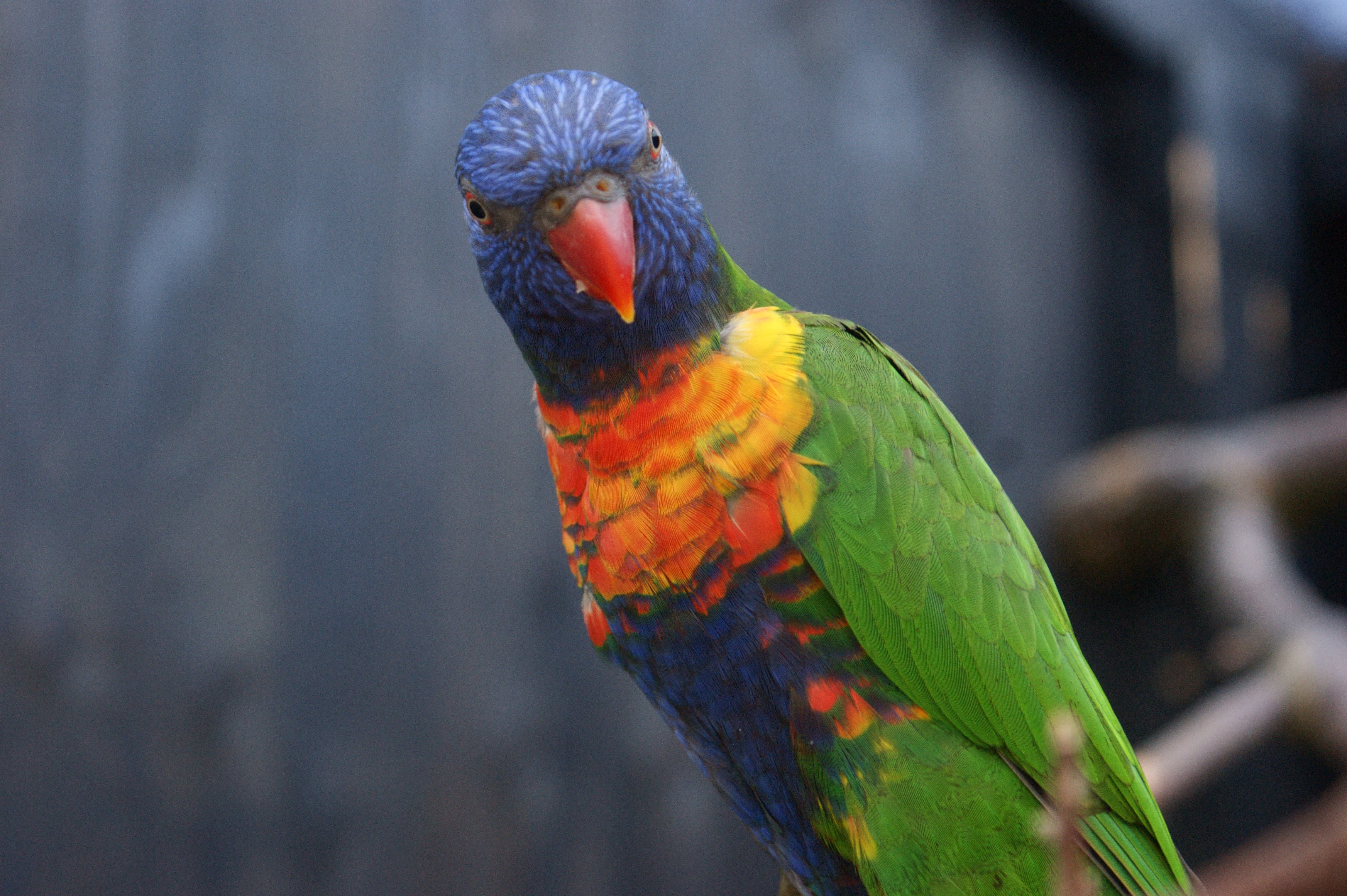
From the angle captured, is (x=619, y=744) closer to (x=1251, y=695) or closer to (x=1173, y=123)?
(x=1251, y=695)

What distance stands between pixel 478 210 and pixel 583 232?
209mm

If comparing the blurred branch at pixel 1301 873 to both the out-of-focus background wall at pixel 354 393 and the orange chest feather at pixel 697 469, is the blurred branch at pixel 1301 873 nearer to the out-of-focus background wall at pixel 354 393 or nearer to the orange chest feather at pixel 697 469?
the orange chest feather at pixel 697 469

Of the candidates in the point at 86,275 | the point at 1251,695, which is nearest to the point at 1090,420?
the point at 1251,695

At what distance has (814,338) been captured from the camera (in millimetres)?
1627

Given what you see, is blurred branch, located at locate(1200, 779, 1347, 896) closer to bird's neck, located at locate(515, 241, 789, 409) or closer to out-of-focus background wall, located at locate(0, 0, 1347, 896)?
bird's neck, located at locate(515, 241, 789, 409)

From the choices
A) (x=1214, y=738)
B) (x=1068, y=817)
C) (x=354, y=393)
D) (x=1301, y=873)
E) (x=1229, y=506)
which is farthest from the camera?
(x=1229, y=506)

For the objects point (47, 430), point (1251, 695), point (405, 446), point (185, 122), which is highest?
point (185, 122)

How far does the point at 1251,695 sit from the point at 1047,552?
2.23m

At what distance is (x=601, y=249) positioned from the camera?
4.75 ft

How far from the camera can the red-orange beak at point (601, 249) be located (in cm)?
145

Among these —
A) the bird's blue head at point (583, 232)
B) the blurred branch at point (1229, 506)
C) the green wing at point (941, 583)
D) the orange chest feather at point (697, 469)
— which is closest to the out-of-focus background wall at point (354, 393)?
Result: the blurred branch at point (1229, 506)

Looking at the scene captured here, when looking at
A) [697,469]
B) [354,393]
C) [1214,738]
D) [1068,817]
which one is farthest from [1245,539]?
[1068,817]

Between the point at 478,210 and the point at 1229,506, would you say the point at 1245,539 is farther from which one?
the point at 478,210

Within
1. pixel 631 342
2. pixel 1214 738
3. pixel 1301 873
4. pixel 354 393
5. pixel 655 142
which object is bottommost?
pixel 1214 738
